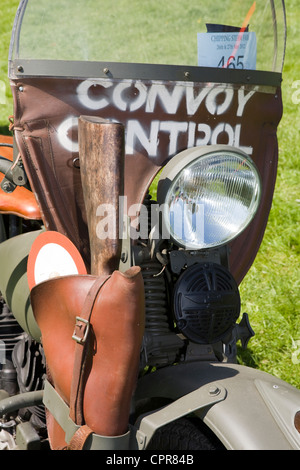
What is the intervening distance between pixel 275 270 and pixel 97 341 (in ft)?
8.50

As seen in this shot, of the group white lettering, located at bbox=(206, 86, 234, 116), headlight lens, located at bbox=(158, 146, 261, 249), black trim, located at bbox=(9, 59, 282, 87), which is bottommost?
headlight lens, located at bbox=(158, 146, 261, 249)

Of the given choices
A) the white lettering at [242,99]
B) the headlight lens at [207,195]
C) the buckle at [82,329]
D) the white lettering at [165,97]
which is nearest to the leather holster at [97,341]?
the buckle at [82,329]

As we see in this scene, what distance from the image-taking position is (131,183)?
74.4 inches

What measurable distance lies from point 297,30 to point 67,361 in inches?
229

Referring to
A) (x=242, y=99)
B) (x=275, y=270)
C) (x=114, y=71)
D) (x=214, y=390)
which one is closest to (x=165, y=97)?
(x=114, y=71)

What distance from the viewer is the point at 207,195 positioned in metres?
1.82

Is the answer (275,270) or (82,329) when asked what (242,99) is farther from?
(275,270)

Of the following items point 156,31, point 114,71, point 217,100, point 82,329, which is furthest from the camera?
point 156,31

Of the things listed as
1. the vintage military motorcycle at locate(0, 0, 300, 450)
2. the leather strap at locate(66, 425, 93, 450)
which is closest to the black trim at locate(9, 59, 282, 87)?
the vintage military motorcycle at locate(0, 0, 300, 450)

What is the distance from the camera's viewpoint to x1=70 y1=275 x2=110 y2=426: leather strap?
5.32 feet

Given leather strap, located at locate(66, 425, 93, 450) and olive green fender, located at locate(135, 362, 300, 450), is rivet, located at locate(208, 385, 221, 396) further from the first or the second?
leather strap, located at locate(66, 425, 93, 450)
